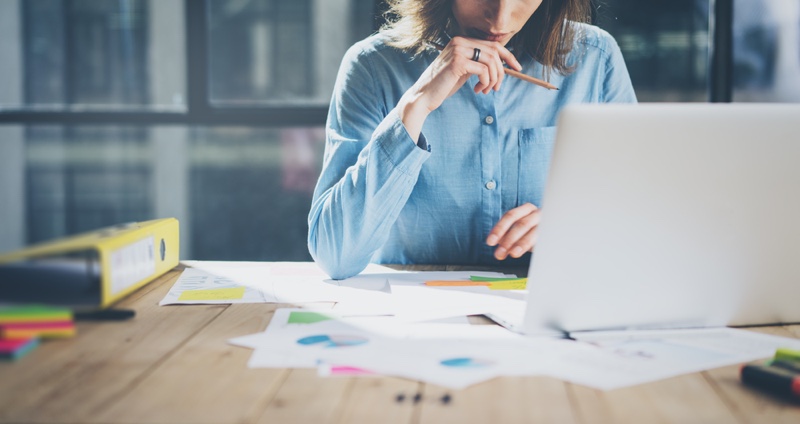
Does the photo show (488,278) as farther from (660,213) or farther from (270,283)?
(660,213)

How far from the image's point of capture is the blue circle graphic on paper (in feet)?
2.69

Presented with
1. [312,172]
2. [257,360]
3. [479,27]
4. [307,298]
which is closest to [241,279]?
[307,298]

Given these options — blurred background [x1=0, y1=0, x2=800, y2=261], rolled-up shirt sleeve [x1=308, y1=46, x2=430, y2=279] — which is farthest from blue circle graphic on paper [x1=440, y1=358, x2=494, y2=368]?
blurred background [x1=0, y1=0, x2=800, y2=261]

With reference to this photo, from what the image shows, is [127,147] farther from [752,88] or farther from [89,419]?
[89,419]

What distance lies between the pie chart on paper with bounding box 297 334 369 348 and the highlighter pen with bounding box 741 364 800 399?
1.36 feet

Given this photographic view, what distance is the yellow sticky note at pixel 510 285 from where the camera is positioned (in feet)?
4.07

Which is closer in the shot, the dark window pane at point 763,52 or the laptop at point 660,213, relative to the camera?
the laptop at point 660,213

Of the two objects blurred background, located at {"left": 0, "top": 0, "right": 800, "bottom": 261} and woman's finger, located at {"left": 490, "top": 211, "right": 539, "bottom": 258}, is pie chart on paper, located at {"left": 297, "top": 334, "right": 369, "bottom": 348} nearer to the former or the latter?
woman's finger, located at {"left": 490, "top": 211, "right": 539, "bottom": 258}

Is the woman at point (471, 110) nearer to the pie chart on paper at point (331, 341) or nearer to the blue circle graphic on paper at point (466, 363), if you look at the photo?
the pie chart on paper at point (331, 341)

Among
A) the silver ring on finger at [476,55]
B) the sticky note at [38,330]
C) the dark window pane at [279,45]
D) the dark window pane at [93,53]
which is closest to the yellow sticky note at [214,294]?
the sticky note at [38,330]

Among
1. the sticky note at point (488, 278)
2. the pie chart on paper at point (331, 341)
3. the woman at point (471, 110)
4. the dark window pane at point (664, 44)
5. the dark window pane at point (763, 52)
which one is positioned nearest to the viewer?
the pie chart on paper at point (331, 341)

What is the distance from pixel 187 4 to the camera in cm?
309

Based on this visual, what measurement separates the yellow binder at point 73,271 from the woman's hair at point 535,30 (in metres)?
0.96

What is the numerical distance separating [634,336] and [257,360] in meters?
0.45
